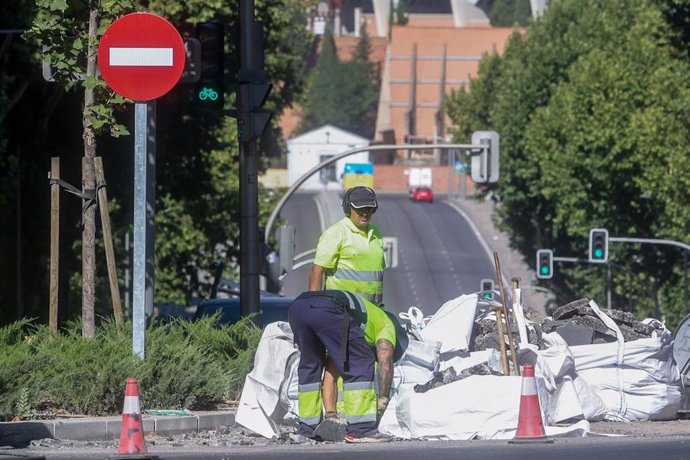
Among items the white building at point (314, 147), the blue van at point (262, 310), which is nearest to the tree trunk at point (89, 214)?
the blue van at point (262, 310)

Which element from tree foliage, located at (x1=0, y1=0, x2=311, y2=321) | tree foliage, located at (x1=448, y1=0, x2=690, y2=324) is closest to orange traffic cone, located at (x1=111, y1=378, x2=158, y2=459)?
tree foliage, located at (x1=0, y1=0, x2=311, y2=321)

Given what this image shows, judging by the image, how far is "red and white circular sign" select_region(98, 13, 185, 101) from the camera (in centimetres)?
1132

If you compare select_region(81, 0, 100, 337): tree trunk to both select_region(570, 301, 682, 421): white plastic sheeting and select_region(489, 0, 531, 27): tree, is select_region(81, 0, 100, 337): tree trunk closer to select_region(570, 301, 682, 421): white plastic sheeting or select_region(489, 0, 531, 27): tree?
select_region(570, 301, 682, 421): white plastic sheeting

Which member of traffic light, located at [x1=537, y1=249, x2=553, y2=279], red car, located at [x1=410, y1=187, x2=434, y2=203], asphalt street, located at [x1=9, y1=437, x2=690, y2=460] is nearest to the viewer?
asphalt street, located at [x1=9, y1=437, x2=690, y2=460]

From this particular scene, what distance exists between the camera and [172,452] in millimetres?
9953

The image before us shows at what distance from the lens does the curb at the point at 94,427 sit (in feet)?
33.8

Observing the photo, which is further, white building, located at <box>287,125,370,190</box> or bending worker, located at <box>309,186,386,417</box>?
white building, located at <box>287,125,370,190</box>

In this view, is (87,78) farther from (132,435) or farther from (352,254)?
(132,435)

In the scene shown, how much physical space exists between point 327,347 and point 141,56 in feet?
7.83

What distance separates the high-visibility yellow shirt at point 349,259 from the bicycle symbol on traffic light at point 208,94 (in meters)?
5.44

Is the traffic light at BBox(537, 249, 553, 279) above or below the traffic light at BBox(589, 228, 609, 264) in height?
below

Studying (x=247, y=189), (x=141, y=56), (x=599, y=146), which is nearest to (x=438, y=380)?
(x=141, y=56)

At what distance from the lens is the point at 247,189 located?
57.2 ft

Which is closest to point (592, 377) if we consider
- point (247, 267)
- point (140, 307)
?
point (140, 307)
